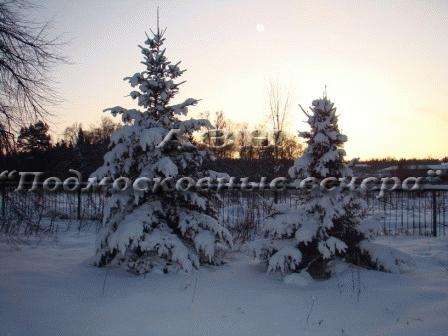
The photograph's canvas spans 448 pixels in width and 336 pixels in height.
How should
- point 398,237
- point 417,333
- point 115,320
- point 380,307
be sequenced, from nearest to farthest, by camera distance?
point 417,333 < point 115,320 < point 380,307 < point 398,237

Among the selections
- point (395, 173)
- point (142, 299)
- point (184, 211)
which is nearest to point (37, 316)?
point (142, 299)

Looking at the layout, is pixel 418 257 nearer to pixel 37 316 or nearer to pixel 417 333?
pixel 417 333

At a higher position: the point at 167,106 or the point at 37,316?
the point at 167,106

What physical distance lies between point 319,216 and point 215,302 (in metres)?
2.34

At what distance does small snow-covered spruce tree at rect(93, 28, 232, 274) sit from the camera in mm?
6516

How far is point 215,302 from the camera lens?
5.54 m

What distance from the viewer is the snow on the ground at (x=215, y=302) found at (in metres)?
4.64

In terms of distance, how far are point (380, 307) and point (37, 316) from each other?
456 cm

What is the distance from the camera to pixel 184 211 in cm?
700

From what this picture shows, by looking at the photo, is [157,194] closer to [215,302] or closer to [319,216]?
[215,302]

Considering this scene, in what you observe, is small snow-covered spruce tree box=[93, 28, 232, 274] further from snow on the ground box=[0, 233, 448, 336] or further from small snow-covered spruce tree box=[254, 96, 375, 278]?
small snow-covered spruce tree box=[254, 96, 375, 278]

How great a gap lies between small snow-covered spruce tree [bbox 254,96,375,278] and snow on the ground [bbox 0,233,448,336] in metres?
0.39

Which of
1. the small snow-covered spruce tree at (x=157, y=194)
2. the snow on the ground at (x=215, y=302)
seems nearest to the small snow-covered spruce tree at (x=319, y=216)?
the snow on the ground at (x=215, y=302)

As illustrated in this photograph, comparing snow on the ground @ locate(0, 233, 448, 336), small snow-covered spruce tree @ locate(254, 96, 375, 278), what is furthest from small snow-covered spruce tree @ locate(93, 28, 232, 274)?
small snow-covered spruce tree @ locate(254, 96, 375, 278)
